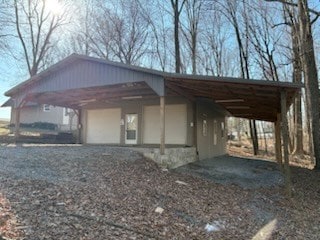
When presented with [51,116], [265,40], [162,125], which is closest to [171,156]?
[162,125]

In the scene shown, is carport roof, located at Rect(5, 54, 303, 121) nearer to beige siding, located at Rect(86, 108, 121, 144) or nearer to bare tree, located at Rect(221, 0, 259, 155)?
beige siding, located at Rect(86, 108, 121, 144)

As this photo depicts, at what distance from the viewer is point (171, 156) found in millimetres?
11961

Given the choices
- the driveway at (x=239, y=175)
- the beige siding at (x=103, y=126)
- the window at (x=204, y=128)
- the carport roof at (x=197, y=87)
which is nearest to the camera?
the carport roof at (x=197, y=87)

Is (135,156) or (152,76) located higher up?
(152,76)

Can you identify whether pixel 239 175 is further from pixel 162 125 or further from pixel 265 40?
pixel 265 40

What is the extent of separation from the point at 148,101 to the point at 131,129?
1804 millimetres

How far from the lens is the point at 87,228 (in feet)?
16.2

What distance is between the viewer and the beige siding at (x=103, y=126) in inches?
680

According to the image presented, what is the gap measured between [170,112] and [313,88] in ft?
21.9

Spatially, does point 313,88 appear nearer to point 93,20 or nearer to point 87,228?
point 87,228

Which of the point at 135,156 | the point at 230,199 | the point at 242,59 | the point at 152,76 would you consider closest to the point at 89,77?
the point at 152,76

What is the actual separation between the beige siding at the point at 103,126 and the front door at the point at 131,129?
0.66 meters

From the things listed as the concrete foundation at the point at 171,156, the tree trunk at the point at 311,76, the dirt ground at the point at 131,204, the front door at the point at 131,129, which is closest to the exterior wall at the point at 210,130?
the concrete foundation at the point at 171,156

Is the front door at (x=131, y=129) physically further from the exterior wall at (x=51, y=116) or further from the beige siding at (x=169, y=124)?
the exterior wall at (x=51, y=116)
